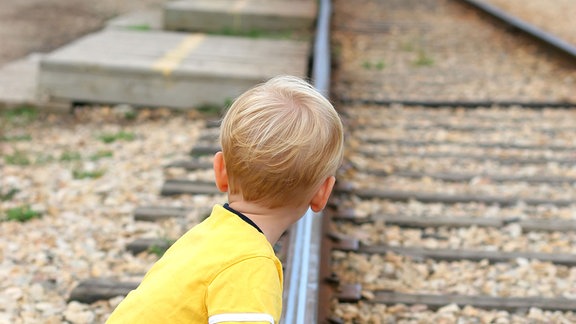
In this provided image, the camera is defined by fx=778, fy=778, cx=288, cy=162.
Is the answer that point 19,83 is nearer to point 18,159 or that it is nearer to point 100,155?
point 18,159

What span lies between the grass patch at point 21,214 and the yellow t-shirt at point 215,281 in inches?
99.5

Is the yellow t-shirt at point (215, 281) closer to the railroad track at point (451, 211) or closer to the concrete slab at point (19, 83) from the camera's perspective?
the railroad track at point (451, 211)

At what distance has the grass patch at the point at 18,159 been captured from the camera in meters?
5.06

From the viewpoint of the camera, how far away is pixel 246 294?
1.60 metres

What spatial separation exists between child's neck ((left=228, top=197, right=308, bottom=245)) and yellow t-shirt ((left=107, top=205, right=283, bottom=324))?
30 mm

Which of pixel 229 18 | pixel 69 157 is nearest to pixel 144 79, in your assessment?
pixel 69 157

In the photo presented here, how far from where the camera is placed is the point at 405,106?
668cm

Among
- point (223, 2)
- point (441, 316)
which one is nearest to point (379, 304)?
point (441, 316)

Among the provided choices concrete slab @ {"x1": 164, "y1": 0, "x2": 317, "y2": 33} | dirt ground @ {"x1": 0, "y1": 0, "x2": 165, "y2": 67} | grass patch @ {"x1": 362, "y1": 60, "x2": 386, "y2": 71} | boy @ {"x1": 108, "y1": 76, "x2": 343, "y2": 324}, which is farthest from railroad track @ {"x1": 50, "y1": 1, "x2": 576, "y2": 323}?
dirt ground @ {"x1": 0, "y1": 0, "x2": 165, "y2": 67}

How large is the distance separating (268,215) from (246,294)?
0.25 meters

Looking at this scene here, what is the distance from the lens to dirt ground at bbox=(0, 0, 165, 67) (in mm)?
9491

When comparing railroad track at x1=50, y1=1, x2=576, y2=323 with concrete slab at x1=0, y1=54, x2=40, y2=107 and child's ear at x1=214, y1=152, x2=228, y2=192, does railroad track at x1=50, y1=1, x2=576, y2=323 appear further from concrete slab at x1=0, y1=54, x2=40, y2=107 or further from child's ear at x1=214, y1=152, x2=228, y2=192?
concrete slab at x1=0, y1=54, x2=40, y2=107

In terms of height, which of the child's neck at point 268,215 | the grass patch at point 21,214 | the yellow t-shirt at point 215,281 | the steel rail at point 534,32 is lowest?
the grass patch at point 21,214

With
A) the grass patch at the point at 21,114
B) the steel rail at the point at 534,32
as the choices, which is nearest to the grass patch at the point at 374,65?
the steel rail at the point at 534,32
